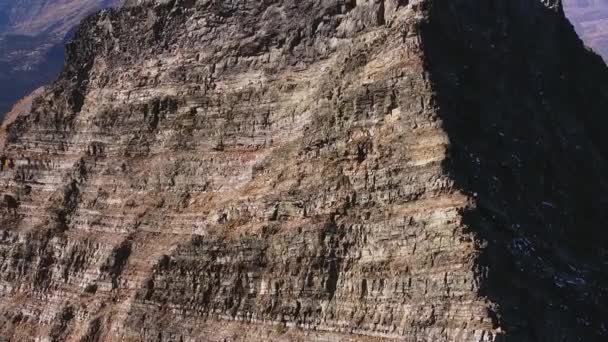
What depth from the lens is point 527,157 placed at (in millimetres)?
34000

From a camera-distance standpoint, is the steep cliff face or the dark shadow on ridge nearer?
the dark shadow on ridge

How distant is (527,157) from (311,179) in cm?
1058

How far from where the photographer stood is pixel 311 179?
31.0 m

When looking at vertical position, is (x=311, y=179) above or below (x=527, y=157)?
above

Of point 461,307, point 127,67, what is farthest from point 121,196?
point 461,307

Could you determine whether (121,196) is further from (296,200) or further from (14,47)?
(14,47)

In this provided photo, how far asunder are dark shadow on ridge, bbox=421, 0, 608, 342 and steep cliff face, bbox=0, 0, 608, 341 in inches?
5.3

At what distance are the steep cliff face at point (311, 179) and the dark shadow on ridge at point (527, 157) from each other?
13 centimetres

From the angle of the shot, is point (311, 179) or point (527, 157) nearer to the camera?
point (311, 179)

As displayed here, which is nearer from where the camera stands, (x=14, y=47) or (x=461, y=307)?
(x=461, y=307)

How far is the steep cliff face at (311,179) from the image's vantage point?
87.4ft

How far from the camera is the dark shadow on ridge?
25.6 meters

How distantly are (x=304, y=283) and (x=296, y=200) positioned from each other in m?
3.72

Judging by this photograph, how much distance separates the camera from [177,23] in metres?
41.3
